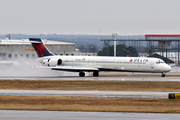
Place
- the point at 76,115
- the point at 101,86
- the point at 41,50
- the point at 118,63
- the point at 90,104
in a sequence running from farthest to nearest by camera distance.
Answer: the point at 41,50, the point at 118,63, the point at 101,86, the point at 90,104, the point at 76,115

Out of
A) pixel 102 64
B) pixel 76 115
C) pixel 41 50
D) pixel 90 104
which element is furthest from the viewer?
pixel 41 50

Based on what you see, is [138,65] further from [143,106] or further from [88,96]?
[143,106]

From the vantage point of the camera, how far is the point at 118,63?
60.6 meters

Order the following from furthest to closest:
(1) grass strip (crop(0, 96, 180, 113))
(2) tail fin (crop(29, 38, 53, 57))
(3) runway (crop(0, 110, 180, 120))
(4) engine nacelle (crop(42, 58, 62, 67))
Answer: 1. (2) tail fin (crop(29, 38, 53, 57))
2. (4) engine nacelle (crop(42, 58, 62, 67))
3. (1) grass strip (crop(0, 96, 180, 113))
4. (3) runway (crop(0, 110, 180, 120))

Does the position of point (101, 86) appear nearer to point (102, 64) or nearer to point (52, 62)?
point (102, 64)

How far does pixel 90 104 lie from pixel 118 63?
3322 centimetres

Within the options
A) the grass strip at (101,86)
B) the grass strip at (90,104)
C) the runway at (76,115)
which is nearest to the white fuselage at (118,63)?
the grass strip at (101,86)

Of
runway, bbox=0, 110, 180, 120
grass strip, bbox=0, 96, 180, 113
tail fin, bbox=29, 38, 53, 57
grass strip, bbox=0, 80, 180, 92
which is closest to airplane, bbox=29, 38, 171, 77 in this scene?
tail fin, bbox=29, 38, 53, 57

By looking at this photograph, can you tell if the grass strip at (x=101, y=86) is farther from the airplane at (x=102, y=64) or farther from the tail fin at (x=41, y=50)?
the tail fin at (x=41, y=50)

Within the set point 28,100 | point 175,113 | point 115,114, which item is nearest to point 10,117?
point 115,114

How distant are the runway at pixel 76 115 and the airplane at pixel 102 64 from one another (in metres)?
36.5

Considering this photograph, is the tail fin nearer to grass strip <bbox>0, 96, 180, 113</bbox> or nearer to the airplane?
the airplane

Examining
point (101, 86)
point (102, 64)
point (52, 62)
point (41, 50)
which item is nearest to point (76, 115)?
point (101, 86)

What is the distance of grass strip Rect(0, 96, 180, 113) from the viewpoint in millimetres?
25328
